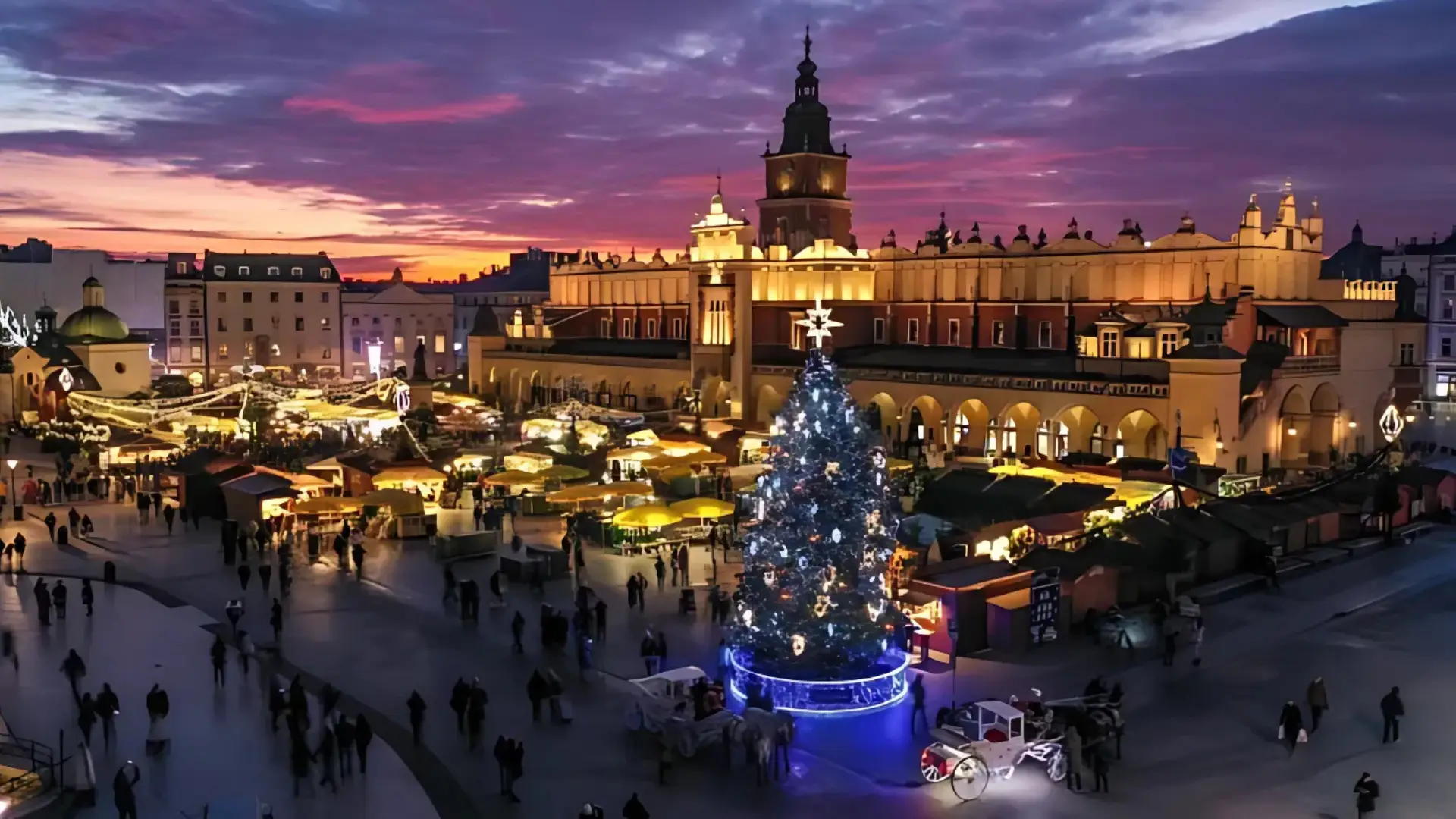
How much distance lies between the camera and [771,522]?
61.8 feet

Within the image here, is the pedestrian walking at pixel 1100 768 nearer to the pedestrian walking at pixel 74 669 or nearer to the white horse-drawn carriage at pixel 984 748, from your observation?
the white horse-drawn carriage at pixel 984 748

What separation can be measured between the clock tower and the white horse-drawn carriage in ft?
184

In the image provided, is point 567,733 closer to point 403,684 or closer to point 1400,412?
point 403,684

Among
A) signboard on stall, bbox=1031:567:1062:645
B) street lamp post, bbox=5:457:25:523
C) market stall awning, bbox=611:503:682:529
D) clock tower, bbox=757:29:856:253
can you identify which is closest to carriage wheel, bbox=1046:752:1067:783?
signboard on stall, bbox=1031:567:1062:645

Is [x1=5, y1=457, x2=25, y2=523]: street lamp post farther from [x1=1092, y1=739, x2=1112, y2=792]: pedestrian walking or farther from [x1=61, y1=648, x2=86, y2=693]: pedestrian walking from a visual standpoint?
[x1=1092, y1=739, x2=1112, y2=792]: pedestrian walking

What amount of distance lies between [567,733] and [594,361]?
53531 millimetres

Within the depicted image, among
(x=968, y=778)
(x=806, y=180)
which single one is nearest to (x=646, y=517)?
(x=968, y=778)

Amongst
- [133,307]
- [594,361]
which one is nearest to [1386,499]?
[594,361]

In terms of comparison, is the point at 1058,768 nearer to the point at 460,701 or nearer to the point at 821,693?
the point at 821,693

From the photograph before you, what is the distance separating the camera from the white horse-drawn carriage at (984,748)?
15500mm

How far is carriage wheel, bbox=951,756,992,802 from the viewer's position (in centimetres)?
1537

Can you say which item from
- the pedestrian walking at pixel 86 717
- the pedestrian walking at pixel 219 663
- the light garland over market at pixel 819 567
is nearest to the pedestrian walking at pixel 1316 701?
the light garland over market at pixel 819 567

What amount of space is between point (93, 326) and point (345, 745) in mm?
57601

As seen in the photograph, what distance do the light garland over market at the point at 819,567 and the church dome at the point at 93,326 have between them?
56.8 meters
